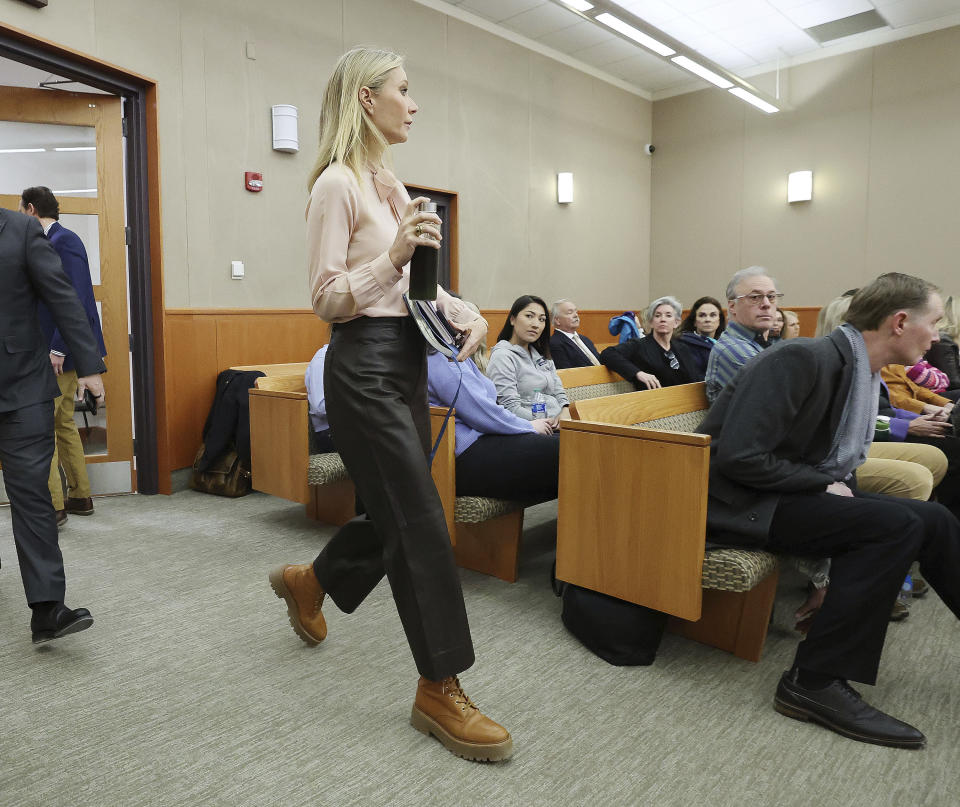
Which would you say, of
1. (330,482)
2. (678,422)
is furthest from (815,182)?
(330,482)

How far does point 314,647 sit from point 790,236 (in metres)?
7.06

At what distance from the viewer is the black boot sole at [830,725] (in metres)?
1.79

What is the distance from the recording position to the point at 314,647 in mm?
2301

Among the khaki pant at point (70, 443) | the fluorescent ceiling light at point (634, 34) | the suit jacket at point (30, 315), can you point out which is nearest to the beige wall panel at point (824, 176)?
the fluorescent ceiling light at point (634, 34)

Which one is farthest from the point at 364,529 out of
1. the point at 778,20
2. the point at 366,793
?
the point at 778,20

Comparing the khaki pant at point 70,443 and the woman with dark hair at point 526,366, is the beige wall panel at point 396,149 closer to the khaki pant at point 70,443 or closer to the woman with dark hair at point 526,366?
the khaki pant at point 70,443

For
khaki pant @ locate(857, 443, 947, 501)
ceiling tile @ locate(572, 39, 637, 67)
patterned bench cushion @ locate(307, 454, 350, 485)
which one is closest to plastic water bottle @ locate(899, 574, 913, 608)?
khaki pant @ locate(857, 443, 947, 501)

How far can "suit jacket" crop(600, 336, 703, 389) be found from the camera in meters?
4.29

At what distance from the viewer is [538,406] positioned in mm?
3525

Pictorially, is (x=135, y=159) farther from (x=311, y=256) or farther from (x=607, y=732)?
(x=607, y=732)

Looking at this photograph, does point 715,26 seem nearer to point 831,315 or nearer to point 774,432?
point 831,315

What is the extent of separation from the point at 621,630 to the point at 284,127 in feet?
13.3

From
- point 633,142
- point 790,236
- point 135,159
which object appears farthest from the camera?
point 633,142

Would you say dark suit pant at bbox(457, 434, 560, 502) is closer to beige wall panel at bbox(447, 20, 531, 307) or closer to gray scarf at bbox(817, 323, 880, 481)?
gray scarf at bbox(817, 323, 880, 481)
